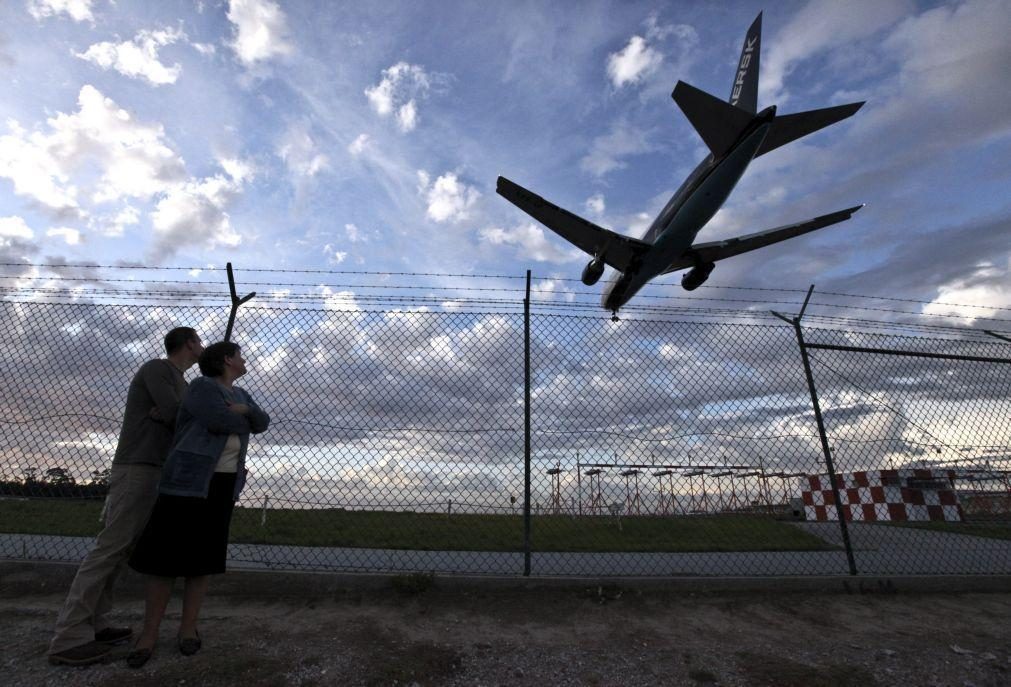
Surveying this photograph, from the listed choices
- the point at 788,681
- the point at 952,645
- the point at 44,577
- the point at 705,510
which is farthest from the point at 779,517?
the point at 44,577

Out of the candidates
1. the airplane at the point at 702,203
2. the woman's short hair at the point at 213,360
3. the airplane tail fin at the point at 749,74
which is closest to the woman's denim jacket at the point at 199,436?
the woman's short hair at the point at 213,360

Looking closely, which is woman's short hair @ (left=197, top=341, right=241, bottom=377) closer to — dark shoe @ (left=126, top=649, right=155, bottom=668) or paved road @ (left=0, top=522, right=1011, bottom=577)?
dark shoe @ (left=126, top=649, right=155, bottom=668)

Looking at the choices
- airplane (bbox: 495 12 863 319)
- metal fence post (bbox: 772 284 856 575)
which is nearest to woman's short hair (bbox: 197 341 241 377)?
metal fence post (bbox: 772 284 856 575)

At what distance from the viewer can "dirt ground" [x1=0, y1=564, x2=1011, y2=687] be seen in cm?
297

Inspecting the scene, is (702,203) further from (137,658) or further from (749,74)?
(137,658)

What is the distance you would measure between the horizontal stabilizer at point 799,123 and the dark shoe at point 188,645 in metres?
11.9

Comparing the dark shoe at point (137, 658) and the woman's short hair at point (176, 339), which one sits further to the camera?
the woman's short hair at point (176, 339)

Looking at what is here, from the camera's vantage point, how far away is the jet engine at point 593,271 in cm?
1345

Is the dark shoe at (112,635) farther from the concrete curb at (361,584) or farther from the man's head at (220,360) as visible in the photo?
the man's head at (220,360)

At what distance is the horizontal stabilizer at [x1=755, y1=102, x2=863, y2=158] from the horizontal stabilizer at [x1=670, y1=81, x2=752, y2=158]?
700 mm

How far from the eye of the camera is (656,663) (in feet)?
10.6

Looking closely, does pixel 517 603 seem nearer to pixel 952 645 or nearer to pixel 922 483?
pixel 952 645

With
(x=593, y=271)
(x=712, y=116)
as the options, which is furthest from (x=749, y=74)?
(x=593, y=271)

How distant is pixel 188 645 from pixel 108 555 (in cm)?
70
